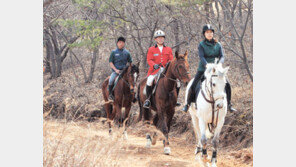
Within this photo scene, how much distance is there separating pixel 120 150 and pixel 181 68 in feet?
9.79

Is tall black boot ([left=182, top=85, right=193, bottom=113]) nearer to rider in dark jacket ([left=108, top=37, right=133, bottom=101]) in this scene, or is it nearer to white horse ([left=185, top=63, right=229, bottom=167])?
white horse ([left=185, top=63, right=229, bottom=167])

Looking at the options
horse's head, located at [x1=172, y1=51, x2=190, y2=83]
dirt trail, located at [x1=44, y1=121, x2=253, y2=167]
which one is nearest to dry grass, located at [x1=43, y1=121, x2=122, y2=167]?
→ dirt trail, located at [x1=44, y1=121, x2=253, y2=167]

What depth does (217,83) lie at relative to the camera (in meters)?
6.78

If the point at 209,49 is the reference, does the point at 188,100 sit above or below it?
below

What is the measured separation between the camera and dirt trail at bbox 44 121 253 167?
592 centimetres

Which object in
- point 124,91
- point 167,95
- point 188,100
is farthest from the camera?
point 124,91

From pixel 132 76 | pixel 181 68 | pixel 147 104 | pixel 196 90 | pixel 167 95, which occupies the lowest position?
pixel 147 104

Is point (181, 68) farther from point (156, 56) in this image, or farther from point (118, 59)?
point (118, 59)

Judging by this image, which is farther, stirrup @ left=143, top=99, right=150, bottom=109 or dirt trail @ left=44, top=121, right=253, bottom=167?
stirrup @ left=143, top=99, right=150, bottom=109

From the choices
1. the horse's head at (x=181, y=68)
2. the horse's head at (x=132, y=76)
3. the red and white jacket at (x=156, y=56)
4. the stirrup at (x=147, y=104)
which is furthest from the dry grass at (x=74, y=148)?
the red and white jacket at (x=156, y=56)

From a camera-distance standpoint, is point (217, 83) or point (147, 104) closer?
point (217, 83)

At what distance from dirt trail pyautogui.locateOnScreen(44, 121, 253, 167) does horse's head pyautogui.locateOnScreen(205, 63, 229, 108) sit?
72.9 inches

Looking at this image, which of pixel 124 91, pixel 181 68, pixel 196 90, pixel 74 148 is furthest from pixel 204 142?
pixel 124 91

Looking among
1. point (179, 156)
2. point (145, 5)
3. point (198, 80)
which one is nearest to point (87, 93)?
point (145, 5)
